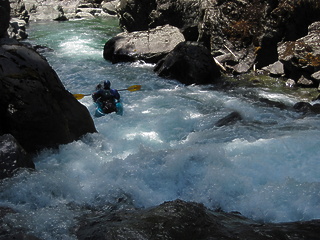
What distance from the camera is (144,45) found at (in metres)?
12.5

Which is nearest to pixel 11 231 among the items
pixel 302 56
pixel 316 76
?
pixel 316 76

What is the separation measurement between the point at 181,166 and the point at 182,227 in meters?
2.03

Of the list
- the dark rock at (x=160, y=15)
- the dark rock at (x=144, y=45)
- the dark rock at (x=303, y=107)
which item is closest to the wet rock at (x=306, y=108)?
the dark rock at (x=303, y=107)

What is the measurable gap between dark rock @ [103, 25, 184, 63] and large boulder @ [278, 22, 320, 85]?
4071 millimetres

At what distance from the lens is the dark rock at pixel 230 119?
691 centimetres

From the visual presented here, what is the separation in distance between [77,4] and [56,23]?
870 centimetres

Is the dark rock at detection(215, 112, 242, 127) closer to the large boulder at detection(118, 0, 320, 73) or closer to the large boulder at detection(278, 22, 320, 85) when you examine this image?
the large boulder at detection(278, 22, 320, 85)

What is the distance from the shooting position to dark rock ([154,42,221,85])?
1002 cm

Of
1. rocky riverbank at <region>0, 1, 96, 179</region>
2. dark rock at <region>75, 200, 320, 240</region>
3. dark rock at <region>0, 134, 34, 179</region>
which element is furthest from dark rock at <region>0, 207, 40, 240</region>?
rocky riverbank at <region>0, 1, 96, 179</region>

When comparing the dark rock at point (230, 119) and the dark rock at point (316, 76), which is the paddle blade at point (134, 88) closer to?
the dark rock at point (230, 119)

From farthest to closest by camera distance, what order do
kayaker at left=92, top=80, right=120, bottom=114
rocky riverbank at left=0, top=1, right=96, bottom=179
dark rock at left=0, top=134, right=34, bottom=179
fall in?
kayaker at left=92, top=80, right=120, bottom=114 < rocky riverbank at left=0, top=1, right=96, bottom=179 < dark rock at left=0, top=134, right=34, bottom=179

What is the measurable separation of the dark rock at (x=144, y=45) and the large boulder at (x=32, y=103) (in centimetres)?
657

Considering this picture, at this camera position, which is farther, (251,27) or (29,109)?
(251,27)

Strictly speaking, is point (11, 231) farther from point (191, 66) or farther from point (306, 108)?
point (191, 66)
